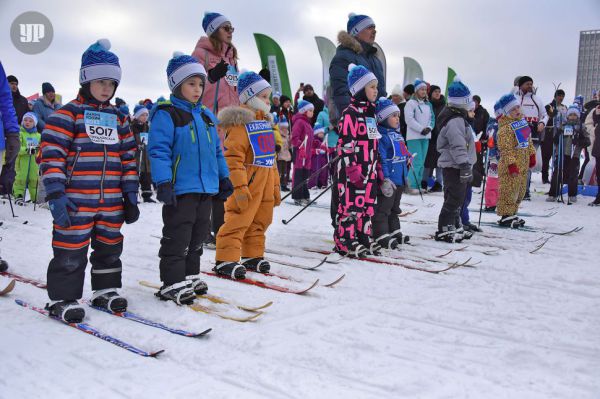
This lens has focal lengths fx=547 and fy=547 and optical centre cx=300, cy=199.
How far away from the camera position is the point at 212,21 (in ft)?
15.9

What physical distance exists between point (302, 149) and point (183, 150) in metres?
6.91

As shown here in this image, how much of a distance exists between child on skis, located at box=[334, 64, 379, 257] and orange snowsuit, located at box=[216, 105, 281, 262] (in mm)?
956

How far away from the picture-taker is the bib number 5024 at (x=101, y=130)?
3.07m

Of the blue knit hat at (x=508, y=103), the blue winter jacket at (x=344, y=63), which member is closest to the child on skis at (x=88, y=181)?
the blue winter jacket at (x=344, y=63)

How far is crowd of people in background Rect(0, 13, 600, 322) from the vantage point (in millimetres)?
3082

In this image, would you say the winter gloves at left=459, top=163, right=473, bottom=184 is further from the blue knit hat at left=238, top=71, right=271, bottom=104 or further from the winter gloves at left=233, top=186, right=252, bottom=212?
the winter gloves at left=233, top=186, right=252, bottom=212

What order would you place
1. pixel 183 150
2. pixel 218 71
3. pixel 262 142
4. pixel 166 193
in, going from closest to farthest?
1. pixel 166 193
2. pixel 183 150
3. pixel 262 142
4. pixel 218 71

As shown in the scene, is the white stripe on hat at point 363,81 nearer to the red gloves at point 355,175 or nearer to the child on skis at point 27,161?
the red gloves at point 355,175

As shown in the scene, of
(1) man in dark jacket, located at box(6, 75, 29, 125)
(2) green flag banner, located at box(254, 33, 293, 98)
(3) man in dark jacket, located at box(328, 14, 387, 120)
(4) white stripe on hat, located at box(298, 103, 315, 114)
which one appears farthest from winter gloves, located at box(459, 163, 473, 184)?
(2) green flag banner, located at box(254, 33, 293, 98)

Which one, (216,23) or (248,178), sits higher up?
(216,23)

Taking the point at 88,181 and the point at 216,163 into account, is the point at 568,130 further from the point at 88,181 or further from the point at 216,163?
the point at 88,181

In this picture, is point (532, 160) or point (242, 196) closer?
point (242, 196)

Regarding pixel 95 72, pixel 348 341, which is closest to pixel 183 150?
pixel 95 72

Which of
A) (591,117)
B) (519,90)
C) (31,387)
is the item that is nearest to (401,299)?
Result: (31,387)
